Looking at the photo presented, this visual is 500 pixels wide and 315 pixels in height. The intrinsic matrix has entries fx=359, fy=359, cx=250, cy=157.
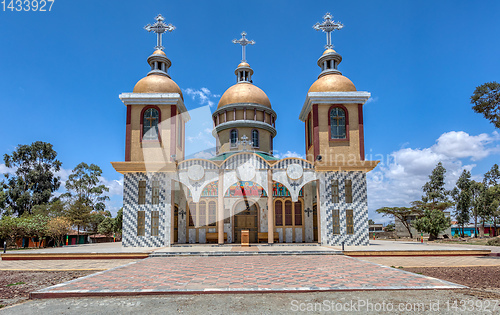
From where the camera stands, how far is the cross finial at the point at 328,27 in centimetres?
2528

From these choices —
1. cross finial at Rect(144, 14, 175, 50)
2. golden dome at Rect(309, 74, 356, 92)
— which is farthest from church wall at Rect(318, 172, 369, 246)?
cross finial at Rect(144, 14, 175, 50)

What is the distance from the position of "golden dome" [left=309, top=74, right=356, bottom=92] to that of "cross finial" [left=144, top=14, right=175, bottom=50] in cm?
1126

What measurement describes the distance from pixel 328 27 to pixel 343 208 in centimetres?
1304

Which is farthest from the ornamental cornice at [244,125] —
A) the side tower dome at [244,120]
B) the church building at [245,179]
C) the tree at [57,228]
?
the tree at [57,228]

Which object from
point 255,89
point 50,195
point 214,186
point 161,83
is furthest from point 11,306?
point 50,195

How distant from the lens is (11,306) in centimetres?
687

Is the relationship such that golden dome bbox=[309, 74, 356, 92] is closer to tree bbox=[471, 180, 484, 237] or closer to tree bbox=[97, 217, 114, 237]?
tree bbox=[97, 217, 114, 237]

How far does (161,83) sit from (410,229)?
37.7 meters

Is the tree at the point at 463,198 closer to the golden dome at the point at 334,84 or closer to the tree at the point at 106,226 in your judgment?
the golden dome at the point at 334,84

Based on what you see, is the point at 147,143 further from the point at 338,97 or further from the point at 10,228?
the point at 10,228

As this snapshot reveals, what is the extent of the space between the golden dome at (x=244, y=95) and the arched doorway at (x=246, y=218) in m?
8.47

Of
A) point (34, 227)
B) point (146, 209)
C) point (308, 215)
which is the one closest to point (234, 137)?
point (308, 215)

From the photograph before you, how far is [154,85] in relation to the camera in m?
23.3

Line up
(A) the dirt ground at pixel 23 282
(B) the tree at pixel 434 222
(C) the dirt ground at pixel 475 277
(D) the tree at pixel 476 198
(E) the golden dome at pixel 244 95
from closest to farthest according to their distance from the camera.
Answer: (C) the dirt ground at pixel 475 277, (A) the dirt ground at pixel 23 282, (E) the golden dome at pixel 244 95, (B) the tree at pixel 434 222, (D) the tree at pixel 476 198
